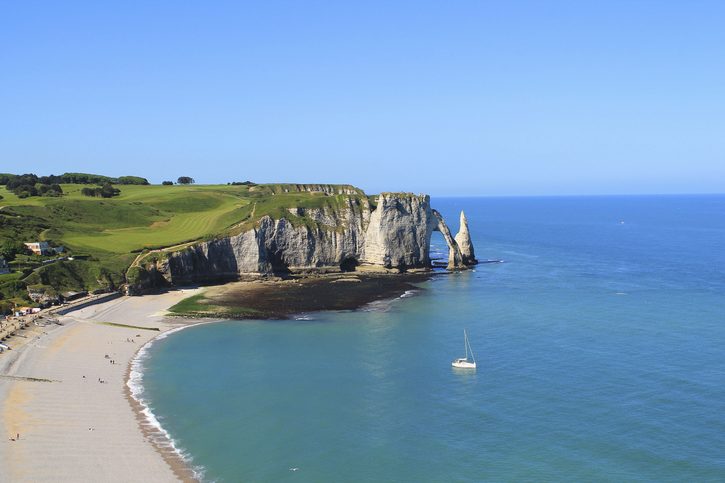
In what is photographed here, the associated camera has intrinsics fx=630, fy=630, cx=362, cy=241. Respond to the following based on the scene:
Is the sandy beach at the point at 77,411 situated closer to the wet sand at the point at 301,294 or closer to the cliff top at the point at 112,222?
the wet sand at the point at 301,294

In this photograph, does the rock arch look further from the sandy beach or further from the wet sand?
the sandy beach

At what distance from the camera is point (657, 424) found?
133 ft

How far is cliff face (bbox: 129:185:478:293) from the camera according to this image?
9831 centimetres

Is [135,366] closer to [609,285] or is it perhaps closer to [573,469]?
[573,469]

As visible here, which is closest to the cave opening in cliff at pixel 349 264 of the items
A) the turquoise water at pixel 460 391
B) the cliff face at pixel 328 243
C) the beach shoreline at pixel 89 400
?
the cliff face at pixel 328 243

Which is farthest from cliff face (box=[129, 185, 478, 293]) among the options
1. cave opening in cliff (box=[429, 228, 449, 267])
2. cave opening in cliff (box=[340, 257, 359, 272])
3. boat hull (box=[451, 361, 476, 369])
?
boat hull (box=[451, 361, 476, 369])

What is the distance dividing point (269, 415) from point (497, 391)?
17.2 metres

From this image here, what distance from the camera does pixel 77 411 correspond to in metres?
43.9

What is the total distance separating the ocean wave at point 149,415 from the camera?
121 ft

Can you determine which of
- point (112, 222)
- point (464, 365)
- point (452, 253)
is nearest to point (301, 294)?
point (452, 253)

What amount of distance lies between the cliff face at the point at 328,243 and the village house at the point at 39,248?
17946 mm

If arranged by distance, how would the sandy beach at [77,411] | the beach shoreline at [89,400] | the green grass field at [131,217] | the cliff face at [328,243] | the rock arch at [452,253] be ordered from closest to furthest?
1. the sandy beach at [77,411]
2. the beach shoreline at [89,400]
3. the cliff face at [328,243]
4. the green grass field at [131,217]
5. the rock arch at [452,253]

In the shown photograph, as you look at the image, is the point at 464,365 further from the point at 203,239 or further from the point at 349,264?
the point at 349,264

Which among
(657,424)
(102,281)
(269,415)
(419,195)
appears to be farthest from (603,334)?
(102,281)
